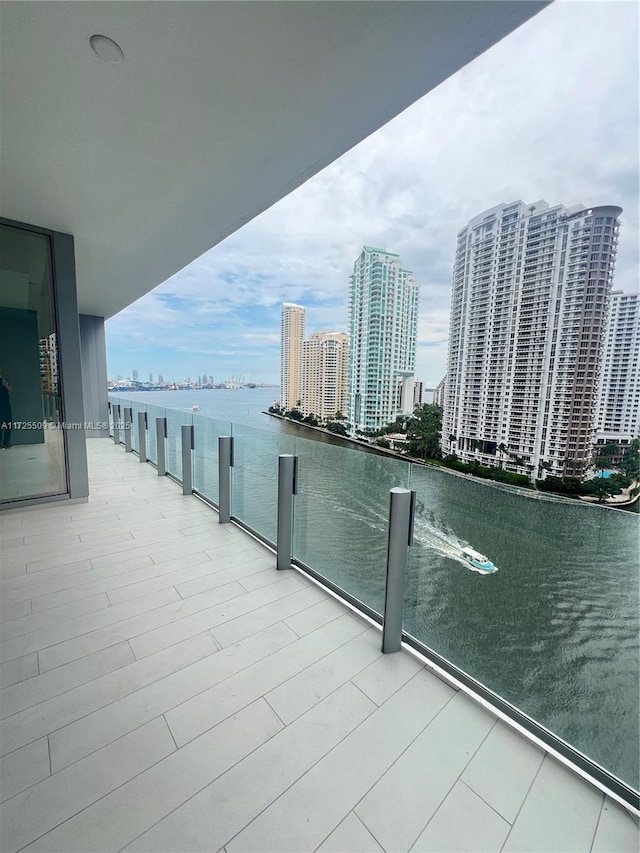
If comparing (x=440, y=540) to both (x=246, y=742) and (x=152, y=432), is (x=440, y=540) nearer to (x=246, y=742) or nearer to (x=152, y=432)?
(x=246, y=742)

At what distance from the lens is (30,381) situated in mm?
3979

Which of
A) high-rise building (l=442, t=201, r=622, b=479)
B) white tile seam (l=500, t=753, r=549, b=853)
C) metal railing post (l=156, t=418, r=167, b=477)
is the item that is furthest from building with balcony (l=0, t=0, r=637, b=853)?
high-rise building (l=442, t=201, r=622, b=479)

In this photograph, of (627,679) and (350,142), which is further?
(350,142)

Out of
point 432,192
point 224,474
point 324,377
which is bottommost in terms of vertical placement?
point 224,474

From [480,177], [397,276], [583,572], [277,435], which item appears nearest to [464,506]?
[583,572]

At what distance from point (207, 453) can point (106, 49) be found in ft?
10.2

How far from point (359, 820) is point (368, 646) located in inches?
29.5

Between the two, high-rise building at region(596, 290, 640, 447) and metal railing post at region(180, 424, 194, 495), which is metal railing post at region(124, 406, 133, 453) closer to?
metal railing post at region(180, 424, 194, 495)

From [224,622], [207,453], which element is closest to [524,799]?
[224,622]

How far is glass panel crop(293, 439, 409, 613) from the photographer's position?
195 centimetres

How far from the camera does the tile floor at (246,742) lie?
Answer: 103cm

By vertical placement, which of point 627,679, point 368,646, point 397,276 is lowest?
point 368,646

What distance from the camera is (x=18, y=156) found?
2518 mm

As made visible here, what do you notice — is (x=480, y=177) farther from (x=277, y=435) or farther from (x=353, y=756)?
(x=353, y=756)
